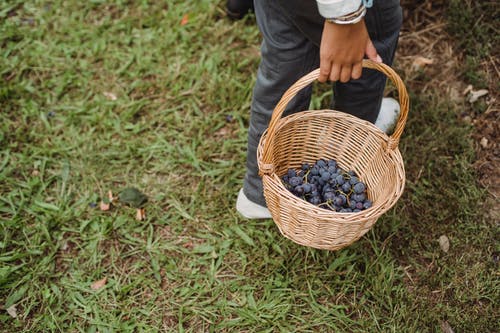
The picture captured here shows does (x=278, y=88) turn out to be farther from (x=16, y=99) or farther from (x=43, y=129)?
(x=16, y=99)

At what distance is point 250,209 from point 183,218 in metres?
0.35

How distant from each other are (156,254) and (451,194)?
1440 mm

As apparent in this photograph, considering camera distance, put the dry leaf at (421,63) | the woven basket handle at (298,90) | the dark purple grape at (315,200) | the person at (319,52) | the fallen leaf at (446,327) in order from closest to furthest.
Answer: the person at (319,52)
the woven basket handle at (298,90)
the dark purple grape at (315,200)
the fallen leaf at (446,327)
the dry leaf at (421,63)

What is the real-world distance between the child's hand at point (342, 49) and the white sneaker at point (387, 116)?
102cm

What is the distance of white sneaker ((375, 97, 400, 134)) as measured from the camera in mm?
2549

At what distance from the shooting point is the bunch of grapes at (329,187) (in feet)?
6.02

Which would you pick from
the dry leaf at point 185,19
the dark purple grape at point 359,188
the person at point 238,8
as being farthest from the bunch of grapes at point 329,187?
the dry leaf at point 185,19

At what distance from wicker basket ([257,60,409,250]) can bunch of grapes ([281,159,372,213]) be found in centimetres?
7

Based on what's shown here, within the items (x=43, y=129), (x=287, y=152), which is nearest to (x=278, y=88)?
(x=287, y=152)

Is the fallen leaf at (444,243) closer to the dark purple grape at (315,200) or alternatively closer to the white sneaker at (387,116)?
the white sneaker at (387,116)

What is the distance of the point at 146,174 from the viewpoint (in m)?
2.56

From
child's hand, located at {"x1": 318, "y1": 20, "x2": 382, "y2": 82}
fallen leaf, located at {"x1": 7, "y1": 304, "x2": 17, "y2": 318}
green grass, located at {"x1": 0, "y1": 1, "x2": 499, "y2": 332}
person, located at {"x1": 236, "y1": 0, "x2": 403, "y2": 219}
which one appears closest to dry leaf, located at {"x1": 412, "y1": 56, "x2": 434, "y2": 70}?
green grass, located at {"x1": 0, "y1": 1, "x2": 499, "y2": 332}

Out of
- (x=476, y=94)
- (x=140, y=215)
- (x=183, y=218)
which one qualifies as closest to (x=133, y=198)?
(x=140, y=215)

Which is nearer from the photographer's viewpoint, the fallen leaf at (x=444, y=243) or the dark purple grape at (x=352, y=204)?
the dark purple grape at (x=352, y=204)
